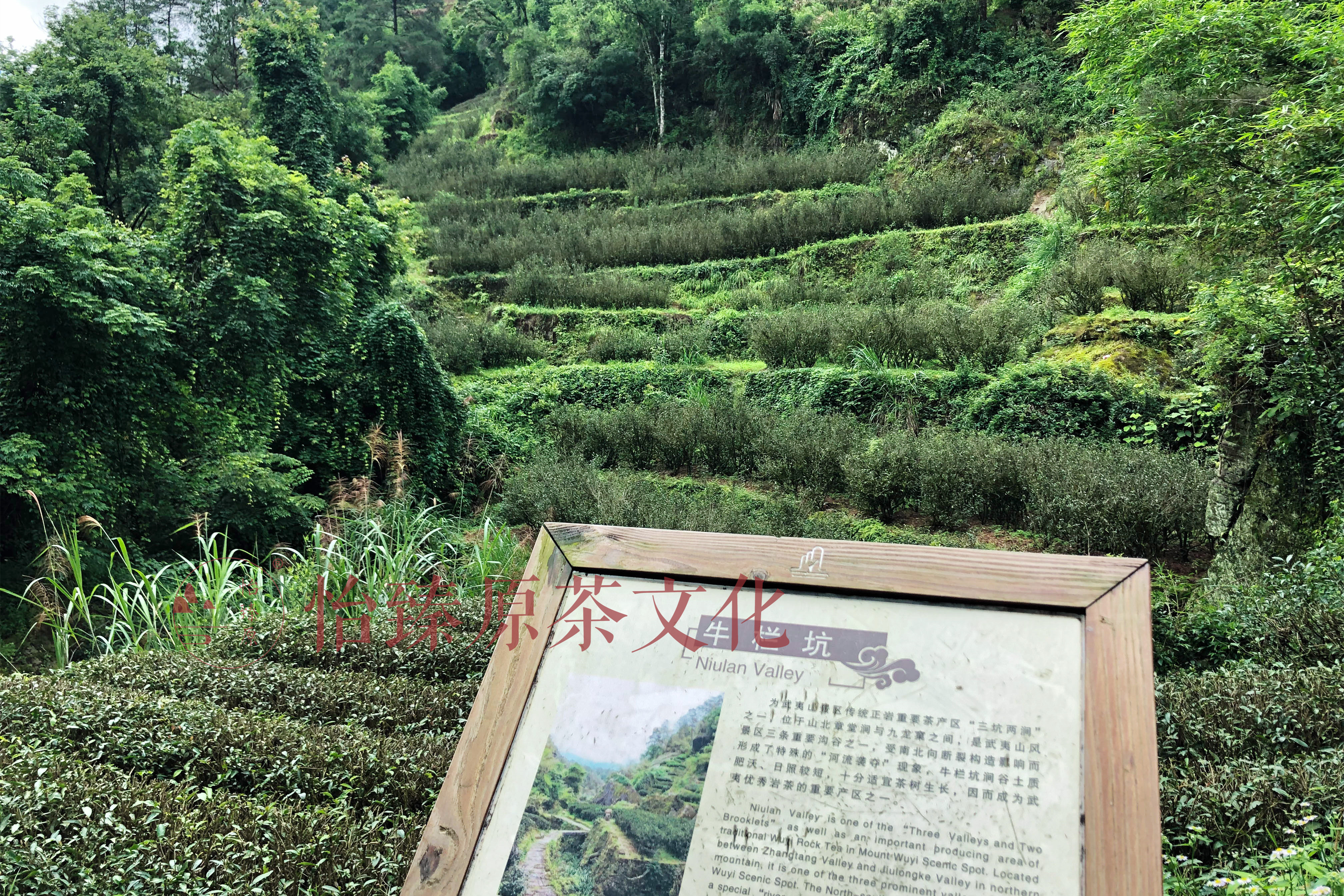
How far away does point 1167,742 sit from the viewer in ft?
8.43

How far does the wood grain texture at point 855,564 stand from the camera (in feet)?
5.15

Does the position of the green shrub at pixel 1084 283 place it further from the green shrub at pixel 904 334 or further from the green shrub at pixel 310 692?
the green shrub at pixel 310 692

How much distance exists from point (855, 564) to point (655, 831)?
65cm

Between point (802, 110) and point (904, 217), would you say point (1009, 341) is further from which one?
point (802, 110)

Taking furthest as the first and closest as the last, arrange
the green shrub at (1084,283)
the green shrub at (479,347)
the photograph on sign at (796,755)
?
the green shrub at (479,347) < the green shrub at (1084,283) < the photograph on sign at (796,755)

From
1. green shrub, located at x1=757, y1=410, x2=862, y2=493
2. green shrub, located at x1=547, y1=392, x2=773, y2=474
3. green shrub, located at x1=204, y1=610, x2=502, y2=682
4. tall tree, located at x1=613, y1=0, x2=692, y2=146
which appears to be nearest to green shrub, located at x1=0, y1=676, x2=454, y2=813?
green shrub, located at x1=204, y1=610, x2=502, y2=682

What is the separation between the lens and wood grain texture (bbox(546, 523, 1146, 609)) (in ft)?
5.15

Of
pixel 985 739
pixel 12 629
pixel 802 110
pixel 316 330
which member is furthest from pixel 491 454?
pixel 802 110

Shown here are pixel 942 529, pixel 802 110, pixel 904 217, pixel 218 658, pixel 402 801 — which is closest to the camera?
pixel 402 801

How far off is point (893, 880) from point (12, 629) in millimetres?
6487

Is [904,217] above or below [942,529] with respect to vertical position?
above

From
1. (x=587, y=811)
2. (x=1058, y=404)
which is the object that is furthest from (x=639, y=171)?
(x=587, y=811)

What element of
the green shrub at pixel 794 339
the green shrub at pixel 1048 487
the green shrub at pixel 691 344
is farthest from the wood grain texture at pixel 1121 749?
the green shrub at pixel 691 344

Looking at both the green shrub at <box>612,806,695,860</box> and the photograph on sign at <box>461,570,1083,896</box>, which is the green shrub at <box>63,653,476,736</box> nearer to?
the photograph on sign at <box>461,570,1083,896</box>
